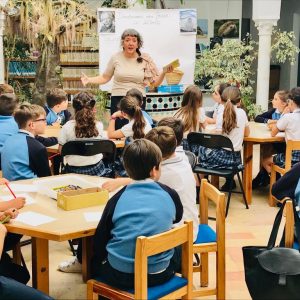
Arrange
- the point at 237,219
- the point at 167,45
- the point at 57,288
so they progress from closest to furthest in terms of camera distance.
Result: the point at 57,288 < the point at 237,219 < the point at 167,45

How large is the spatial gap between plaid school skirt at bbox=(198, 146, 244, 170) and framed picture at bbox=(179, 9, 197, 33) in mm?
3494

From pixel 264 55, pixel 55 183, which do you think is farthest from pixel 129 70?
pixel 264 55

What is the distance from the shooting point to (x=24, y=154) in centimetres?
374

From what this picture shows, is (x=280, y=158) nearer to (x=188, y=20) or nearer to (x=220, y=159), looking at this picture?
(x=220, y=159)

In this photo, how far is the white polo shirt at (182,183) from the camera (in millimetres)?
3021

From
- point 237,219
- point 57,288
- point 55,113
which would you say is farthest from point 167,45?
point 57,288

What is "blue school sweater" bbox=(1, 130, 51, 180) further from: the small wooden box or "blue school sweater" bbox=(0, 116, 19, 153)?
the small wooden box

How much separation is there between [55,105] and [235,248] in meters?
2.44

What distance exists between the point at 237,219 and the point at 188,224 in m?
2.72

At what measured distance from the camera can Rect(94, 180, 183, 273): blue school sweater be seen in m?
2.38

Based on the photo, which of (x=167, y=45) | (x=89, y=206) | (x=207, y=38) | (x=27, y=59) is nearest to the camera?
(x=89, y=206)

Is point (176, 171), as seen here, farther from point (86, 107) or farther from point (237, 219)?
point (237, 219)

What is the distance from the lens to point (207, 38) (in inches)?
413

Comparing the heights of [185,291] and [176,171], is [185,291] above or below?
below
